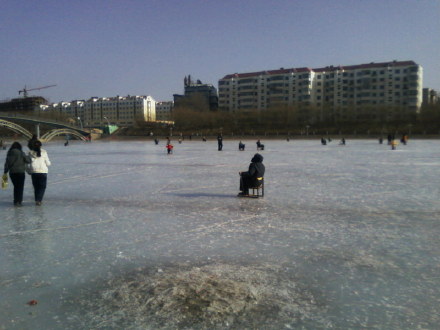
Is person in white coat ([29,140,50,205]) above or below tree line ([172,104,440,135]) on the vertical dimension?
below

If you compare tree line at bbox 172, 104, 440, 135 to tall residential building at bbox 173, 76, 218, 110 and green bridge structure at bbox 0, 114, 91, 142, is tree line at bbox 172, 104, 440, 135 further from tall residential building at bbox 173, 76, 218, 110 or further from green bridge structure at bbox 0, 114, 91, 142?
green bridge structure at bbox 0, 114, 91, 142

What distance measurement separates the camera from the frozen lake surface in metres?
2.74

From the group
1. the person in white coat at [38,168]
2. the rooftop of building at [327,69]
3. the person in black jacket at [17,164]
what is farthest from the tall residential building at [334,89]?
the person in black jacket at [17,164]

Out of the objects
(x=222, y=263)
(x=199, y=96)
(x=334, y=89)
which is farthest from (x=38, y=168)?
(x=199, y=96)

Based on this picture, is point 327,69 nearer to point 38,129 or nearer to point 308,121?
point 308,121

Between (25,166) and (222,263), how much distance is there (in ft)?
17.1

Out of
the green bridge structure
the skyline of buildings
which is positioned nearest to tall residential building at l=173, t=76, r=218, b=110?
the skyline of buildings

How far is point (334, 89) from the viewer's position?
101562 millimetres

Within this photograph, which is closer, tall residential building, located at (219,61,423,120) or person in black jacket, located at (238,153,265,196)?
person in black jacket, located at (238,153,265,196)

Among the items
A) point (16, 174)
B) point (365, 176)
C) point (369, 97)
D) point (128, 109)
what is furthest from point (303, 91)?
point (16, 174)

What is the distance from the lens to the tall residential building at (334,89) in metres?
91.0

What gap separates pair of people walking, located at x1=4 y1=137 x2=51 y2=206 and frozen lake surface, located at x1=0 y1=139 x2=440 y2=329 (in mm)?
364

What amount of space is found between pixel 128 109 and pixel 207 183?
152 m

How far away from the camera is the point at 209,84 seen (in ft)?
445
